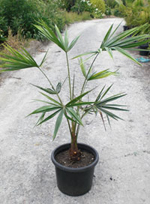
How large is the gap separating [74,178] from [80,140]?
44.4 inches

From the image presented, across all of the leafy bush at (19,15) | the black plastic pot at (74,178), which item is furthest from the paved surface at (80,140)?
the leafy bush at (19,15)

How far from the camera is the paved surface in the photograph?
8.39ft

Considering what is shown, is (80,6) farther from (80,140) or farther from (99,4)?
(80,140)

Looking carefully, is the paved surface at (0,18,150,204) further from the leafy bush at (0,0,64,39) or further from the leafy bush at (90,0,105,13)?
the leafy bush at (90,0,105,13)

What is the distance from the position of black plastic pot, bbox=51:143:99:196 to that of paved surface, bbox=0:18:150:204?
0.26 feet

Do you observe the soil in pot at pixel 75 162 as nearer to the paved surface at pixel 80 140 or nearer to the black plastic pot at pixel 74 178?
the black plastic pot at pixel 74 178

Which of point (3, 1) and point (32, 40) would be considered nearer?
point (3, 1)

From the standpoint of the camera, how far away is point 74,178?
2416mm

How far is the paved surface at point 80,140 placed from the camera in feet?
8.39

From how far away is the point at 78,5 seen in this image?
58.9 ft

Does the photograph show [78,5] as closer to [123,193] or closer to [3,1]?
[3,1]

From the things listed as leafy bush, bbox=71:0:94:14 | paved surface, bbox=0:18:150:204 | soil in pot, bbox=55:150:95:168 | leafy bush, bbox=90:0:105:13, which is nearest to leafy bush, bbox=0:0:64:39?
paved surface, bbox=0:18:150:204

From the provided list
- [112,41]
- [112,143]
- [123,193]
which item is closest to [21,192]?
[123,193]

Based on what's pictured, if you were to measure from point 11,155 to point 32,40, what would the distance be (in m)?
6.30
